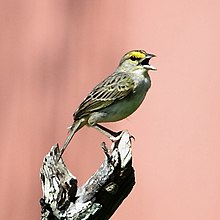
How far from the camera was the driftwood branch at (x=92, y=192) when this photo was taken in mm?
2314

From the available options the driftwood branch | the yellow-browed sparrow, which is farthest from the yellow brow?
the driftwood branch

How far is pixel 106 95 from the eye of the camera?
351 centimetres

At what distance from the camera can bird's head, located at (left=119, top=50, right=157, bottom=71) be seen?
3.53 metres

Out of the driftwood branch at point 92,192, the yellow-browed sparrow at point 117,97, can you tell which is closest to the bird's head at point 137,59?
the yellow-browed sparrow at point 117,97

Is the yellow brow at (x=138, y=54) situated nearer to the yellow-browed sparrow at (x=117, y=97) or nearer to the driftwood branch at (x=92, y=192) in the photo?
the yellow-browed sparrow at (x=117, y=97)

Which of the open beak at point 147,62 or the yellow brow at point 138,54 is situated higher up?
the yellow brow at point 138,54

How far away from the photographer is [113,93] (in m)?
3.48

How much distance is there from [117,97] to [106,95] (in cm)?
7

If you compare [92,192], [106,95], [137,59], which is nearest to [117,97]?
[106,95]

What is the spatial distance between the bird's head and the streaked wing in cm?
7

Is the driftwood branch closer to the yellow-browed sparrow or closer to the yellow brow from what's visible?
the yellow-browed sparrow

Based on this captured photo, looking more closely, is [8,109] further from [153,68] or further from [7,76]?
[153,68]

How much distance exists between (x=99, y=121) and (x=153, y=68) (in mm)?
338

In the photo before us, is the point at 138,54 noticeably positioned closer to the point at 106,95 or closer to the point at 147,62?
the point at 147,62
